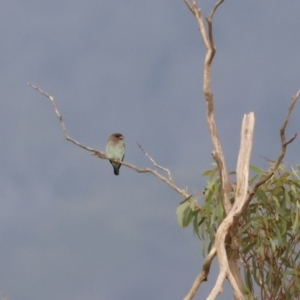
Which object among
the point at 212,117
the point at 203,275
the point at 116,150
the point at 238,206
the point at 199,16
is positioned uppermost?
the point at 116,150

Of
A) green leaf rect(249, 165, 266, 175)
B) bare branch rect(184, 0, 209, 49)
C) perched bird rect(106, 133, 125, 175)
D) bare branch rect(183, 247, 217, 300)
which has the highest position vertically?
perched bird rect(106, 133, 125, 175)

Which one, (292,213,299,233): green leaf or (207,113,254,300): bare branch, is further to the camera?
(292,213,299,233): green leaf

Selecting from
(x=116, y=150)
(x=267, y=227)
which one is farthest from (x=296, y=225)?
(x=116, y=150)

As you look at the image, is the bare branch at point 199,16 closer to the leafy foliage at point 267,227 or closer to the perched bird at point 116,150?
the leafy foliage at point 267,227

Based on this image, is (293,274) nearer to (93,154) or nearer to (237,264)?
(237,264)

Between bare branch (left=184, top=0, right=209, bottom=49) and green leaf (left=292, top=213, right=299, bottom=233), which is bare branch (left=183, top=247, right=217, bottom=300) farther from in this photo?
bare branch (left=184, top=0, right=209, bottom=49)

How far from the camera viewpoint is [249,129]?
514 cm

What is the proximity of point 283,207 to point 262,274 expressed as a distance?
39 cm

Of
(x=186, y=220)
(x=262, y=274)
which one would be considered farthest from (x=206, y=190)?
(x=262, y=274)

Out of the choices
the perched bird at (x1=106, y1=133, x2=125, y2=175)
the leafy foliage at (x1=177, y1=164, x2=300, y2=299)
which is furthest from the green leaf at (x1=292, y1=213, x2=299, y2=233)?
the perched bird at (x1=106, y1=133, x2=125, y2=175)

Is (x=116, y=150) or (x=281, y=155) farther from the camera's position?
(x=116, y=150)

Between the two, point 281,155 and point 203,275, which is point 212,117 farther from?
point 203,275

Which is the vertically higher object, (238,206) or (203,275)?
(238,206)

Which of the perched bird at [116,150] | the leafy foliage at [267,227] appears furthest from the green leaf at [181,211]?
the perched bird at [116,150]
